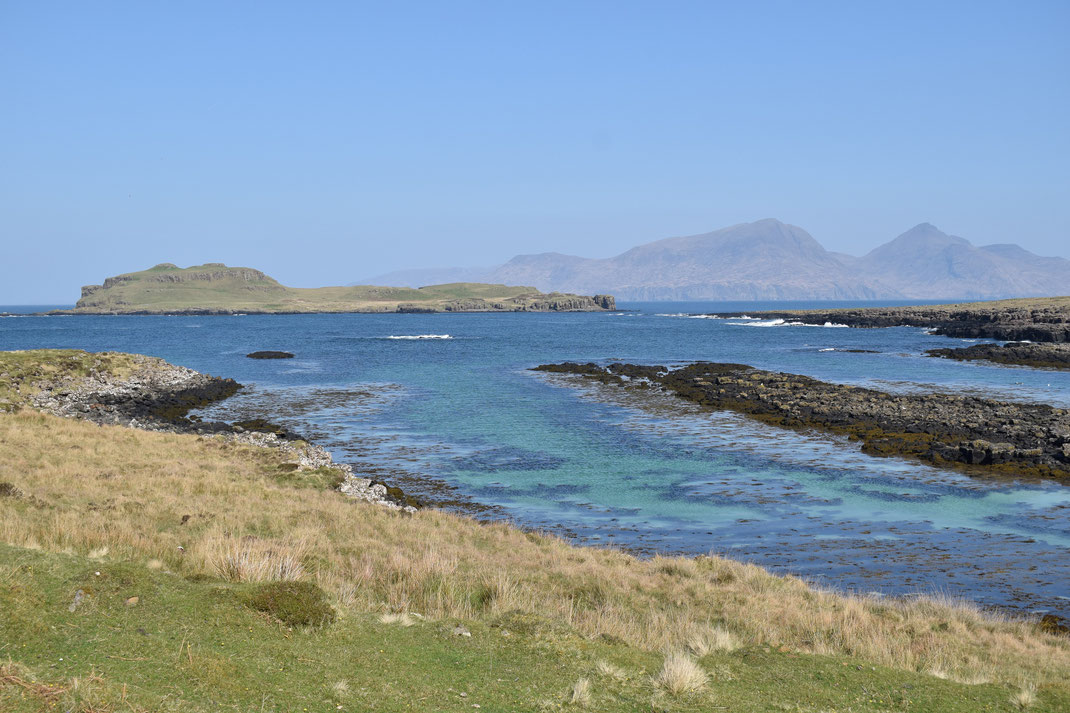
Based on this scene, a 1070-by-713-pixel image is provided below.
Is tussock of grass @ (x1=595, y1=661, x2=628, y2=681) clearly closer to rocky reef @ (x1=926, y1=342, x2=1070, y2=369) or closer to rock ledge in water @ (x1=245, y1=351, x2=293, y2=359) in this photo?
rocky reef @ (x1=926, y1=342, x2=1070, y2=369)

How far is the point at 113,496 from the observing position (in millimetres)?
19797

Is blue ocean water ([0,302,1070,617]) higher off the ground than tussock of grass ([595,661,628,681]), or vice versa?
tussock of grass ([595,661,628,681])

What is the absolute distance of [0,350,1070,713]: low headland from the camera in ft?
29.5

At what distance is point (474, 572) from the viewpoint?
1588 centimetres

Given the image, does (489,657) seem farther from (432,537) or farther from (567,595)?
(432,537)

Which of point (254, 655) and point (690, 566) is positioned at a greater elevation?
point (254, 655)

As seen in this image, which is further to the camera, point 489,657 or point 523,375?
point 523,375

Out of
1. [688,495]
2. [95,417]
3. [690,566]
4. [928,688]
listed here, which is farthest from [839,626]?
[95,417]

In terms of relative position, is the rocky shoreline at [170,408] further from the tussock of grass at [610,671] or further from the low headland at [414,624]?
the tussock of grass at [610,671]

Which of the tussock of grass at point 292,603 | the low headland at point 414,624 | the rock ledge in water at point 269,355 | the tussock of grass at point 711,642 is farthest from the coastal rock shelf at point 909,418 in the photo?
the rock ledge in water at point 269,355

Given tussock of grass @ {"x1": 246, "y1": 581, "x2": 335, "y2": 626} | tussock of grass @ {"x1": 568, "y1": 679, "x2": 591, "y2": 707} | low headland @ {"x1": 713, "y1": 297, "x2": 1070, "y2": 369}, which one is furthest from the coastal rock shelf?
low headland @ {"x1": 713, "y1": 297, "x2": 1070, "y2": 369}

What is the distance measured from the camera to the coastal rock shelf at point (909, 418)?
33.3m

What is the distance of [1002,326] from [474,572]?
121062 mm

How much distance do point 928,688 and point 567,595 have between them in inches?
263
